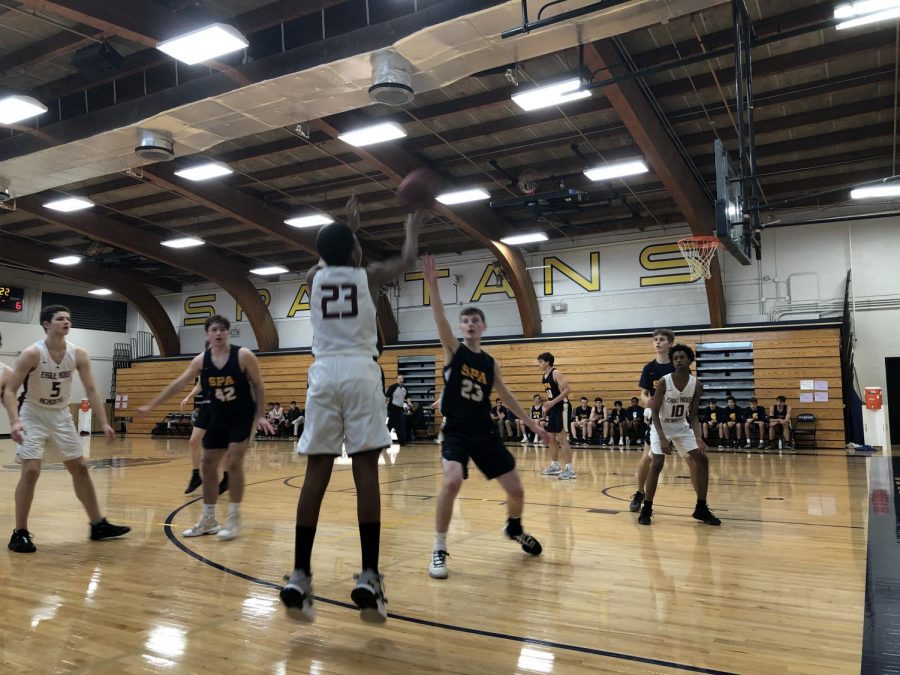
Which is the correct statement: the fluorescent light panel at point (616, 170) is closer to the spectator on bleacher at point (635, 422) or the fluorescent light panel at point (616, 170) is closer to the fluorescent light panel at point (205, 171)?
the spectator on bleacher at point (635, 422)

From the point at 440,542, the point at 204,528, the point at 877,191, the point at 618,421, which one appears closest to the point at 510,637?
the point at 440,542

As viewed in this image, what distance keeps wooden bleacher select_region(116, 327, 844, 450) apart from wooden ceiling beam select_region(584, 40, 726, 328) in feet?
4.18

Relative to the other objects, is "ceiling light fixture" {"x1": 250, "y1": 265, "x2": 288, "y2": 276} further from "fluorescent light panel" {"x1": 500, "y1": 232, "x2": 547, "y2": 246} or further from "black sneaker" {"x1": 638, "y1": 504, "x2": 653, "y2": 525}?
"black sneaker" {"x1": 638, "y1": 504, "x2": 653, "y2": 525}

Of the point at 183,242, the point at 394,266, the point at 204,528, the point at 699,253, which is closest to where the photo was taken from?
A: the point at 394,266

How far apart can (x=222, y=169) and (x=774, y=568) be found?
12.4 metres

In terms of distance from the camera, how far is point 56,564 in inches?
174

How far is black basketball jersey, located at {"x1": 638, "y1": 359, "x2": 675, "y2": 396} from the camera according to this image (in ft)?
20.7

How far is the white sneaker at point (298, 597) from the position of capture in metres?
2.72

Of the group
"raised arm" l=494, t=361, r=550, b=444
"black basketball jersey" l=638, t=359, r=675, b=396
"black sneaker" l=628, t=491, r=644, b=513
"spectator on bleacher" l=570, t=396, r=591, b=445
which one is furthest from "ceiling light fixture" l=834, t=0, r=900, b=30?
"spectator on bleacher" l=570, t=396, r=591, b=445

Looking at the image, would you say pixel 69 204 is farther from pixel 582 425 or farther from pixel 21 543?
pixel 582 425

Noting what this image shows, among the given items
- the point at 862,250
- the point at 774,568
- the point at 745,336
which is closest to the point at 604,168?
the point at 745,336

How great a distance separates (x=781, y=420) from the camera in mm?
14859

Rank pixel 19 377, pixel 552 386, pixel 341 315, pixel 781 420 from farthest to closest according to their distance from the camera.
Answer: pixel 781 420, pixel 552 386, pixel 19 377, pixel 341 315

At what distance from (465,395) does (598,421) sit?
42.7 feet
